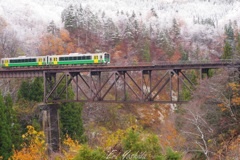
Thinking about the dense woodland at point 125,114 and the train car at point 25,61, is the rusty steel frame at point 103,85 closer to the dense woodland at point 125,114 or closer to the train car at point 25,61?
the dense woodland at point 125,114

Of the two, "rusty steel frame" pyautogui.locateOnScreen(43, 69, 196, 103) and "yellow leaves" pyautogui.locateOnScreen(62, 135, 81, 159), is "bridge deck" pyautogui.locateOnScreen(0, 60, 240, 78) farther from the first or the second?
"yellow leaves" pyautogui.locateOnScreen(62, 135, 81, 159)

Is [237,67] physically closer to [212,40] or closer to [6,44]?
[6,44]

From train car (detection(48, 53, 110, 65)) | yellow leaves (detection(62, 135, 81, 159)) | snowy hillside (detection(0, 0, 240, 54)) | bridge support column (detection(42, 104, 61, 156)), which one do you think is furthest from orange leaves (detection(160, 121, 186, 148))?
snowy hillside (detection(0, 0, 240, 54))

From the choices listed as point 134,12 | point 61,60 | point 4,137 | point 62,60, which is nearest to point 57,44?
point 61,60

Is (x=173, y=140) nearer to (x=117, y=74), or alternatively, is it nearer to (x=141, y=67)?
(x=141, y=67)

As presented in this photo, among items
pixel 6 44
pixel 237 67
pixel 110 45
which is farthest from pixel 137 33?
pixel 237 67

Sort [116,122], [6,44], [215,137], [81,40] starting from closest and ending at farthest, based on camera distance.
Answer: [215,137] < [116,122] < [6,44] < [81,40]

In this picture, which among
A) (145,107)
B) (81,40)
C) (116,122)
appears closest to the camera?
(116,122)
